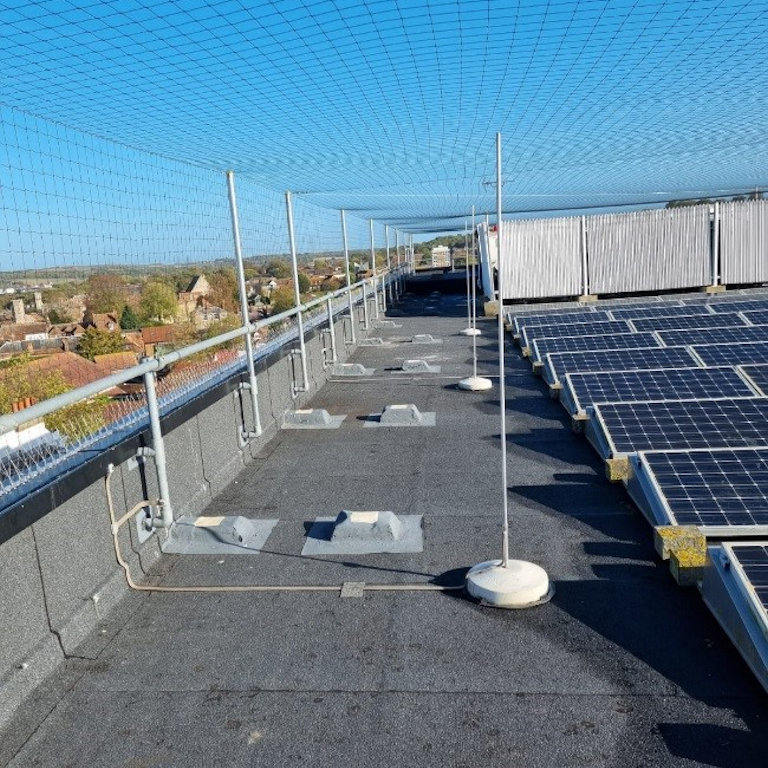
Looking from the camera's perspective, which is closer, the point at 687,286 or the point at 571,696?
the point at 571,696

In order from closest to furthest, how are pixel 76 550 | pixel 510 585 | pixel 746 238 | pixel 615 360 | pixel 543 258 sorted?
pixel 76 550 → pixel 510 585 → pixel 615 360 → pixel 746 238 → pixel 543 258

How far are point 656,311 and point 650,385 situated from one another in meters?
7.62

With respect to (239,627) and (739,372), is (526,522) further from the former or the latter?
(739,372)

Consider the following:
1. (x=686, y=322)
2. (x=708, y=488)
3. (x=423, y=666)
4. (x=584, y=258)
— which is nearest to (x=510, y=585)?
(x=423, y=666)

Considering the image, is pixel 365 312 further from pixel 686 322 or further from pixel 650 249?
pixel 650 249

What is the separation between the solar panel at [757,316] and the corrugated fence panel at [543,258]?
6.02 metres

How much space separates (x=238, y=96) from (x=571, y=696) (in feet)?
17.6

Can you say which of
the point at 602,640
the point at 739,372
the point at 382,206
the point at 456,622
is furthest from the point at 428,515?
the point at 382,206

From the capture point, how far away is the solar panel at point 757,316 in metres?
14.1

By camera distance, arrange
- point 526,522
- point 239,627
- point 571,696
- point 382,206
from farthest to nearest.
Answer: point 382,206, point 526,522, point 239,627, point 571,696

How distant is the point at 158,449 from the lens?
5.21 metres

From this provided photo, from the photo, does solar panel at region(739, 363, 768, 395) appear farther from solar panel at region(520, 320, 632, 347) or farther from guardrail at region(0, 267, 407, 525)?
guardrail at region(0, 267, 407, 525)

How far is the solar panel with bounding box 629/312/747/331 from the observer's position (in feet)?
45.7

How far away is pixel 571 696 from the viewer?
3471mm
